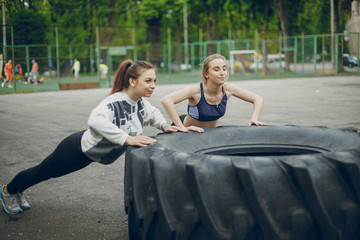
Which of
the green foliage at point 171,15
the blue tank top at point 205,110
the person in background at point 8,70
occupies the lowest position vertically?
the blue tank top at point 205,110

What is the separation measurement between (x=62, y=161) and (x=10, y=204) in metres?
0.71

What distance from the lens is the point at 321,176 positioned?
2.19m

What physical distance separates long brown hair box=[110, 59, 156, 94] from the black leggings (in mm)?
447

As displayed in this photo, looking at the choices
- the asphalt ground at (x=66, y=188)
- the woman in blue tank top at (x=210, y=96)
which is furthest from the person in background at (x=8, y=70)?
the woman in blue tank top at (x=210, y=96)

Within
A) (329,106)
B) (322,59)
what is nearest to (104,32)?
(322,59)

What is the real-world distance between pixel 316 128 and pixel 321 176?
1.06 meters

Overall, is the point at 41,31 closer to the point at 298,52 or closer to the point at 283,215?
the point at 298,52

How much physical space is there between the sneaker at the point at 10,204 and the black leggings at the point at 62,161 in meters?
0.21

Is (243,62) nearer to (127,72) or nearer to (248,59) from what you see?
(248,59)

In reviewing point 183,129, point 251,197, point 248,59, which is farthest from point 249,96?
point 248,59

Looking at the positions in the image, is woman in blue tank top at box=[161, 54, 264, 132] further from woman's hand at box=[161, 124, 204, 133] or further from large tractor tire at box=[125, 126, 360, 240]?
large tractor tire at box=[125, 126, 360, 240]

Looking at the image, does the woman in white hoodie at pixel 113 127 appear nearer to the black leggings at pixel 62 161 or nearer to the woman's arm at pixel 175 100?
the black leggings at pixel 62 161

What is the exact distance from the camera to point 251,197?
2.16m

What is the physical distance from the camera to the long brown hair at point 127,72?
3.37 metres
